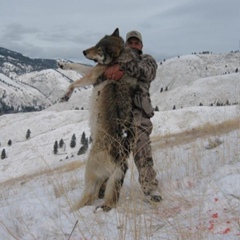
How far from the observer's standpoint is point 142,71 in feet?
16.3

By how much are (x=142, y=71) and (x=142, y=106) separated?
495 millimetres

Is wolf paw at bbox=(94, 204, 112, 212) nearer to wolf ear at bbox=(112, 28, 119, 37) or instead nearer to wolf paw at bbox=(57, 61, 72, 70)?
wolf paw at bbox=(57, 61, 72, 70)

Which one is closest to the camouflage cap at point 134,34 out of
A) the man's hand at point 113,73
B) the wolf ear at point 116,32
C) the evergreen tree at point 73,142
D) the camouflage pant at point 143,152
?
the wolf ear at point 116,32

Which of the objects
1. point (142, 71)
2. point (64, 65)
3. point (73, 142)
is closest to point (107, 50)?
point (142, 71)

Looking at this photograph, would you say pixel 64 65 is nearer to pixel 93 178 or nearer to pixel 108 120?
pixel 108 120

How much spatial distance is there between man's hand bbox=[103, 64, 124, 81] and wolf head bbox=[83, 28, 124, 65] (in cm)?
11

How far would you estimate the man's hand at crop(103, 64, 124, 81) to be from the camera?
4.89 meters

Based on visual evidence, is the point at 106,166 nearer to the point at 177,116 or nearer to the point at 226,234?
the point at 226,234

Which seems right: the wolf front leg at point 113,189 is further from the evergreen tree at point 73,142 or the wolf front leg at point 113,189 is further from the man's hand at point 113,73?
the evergreen tree at point 73,142

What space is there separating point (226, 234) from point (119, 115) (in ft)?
7.59

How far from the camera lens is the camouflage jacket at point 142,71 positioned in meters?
4.91

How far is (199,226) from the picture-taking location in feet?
11.2

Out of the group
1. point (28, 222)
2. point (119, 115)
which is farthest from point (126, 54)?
point (28, 222)

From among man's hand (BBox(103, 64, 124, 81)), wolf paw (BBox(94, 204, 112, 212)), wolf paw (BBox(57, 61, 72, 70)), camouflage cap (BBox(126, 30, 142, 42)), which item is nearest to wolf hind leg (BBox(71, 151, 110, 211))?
wolf paw (BBox(94, 204, 112, 212))
